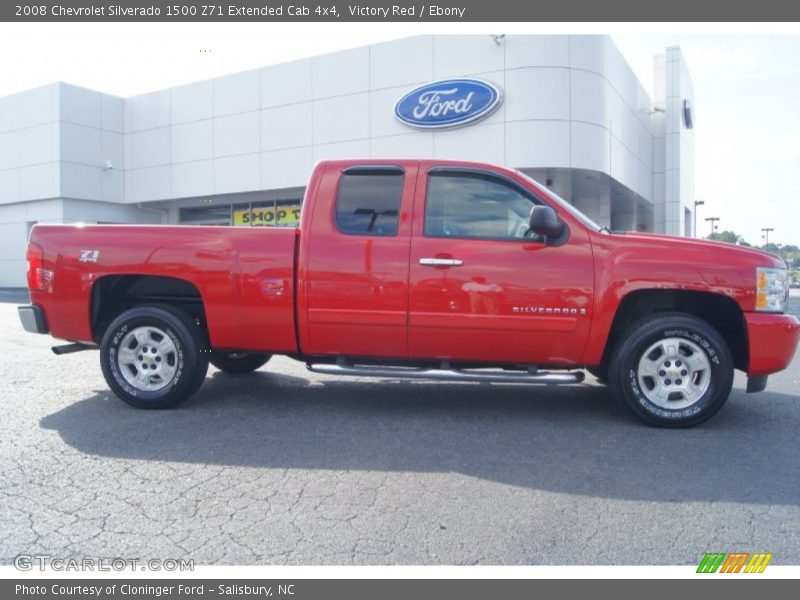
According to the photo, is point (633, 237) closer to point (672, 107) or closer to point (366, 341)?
point (366, 341)

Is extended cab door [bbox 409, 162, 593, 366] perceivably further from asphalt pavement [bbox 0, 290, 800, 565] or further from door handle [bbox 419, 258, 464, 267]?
asphalt pavement [bbox 0, 290, 800, 565]

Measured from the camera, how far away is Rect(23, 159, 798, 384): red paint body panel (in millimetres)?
4762

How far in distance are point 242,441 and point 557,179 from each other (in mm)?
16069

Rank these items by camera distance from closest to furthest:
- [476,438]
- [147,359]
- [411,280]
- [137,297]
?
[476,438] → [411,280] → [147,359] → [137,297]

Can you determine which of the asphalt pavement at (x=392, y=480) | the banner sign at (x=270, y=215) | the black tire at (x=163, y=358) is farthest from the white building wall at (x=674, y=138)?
the black tire at (x=163, y=358)

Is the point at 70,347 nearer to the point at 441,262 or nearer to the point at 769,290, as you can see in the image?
the point at 441,262

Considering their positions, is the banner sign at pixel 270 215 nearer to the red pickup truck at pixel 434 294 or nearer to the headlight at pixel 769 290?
the red pickup truck at pixel 434 294

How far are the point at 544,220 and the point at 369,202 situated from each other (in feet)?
4.71

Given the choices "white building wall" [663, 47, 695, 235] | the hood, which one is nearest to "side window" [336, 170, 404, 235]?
the hood

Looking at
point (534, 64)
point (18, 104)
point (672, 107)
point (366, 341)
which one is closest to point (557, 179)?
point (534, 64)

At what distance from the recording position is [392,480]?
374cm

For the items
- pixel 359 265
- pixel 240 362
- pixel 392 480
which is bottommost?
pixel 392 480

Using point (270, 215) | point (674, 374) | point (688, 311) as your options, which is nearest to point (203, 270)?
point (674, 374)

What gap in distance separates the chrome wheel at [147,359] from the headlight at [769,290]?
4.67 m
